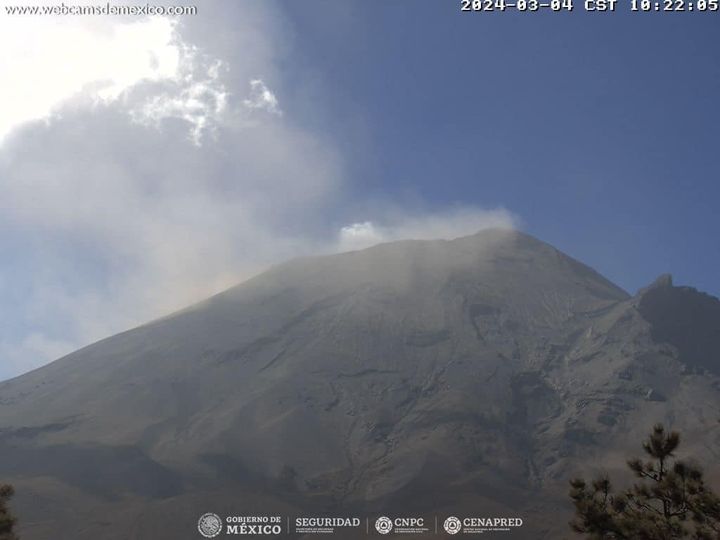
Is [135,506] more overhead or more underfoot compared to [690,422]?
more underfoot

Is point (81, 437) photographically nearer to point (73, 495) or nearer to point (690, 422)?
point (73, 495)

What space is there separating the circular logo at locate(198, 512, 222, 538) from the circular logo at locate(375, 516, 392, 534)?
29.8 meters

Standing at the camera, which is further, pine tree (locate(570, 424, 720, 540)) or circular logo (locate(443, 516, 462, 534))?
circular logo (locate(443, 516, 462, 534))

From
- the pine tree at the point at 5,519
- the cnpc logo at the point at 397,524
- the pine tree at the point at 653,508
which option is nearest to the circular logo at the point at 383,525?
the cnpc logo at the point at 397,524

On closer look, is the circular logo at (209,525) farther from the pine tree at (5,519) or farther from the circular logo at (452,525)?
the pine tree at (5,519)

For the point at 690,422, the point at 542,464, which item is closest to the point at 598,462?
the point at 542,464

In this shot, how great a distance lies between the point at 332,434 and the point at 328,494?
28431 millimetres

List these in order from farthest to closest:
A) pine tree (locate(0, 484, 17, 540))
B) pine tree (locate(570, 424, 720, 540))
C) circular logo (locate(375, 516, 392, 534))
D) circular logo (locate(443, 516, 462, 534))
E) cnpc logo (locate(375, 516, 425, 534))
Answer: cnpc logo (locate(375, 516, 425, 534)), circular logo (locate(375, 516, 392, 534)), circular logo (locate(443, 516, 462, 534)), pine tree (locate(0, 484, 17, 540)), pine tree (locate(570, 424, 720, 540))

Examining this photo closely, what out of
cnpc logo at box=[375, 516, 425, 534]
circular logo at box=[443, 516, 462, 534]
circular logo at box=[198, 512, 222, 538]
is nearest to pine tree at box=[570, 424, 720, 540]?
circular logo at box=[443, 516, 462, 534]

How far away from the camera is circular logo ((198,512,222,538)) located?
14525cm

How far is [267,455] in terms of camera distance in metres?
183

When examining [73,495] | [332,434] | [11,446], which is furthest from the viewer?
[332,434]

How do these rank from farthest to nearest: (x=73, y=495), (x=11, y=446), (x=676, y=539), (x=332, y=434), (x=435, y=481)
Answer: (x=332, y=434)
(x=11, y=446)
(x=435, y=481)
(x=73, y=495)
(x=676, y=539)

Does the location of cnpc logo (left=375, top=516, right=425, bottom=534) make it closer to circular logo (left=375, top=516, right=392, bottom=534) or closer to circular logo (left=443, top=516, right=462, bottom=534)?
circular logo (left=375, top=516, right=392, bottom=534)
